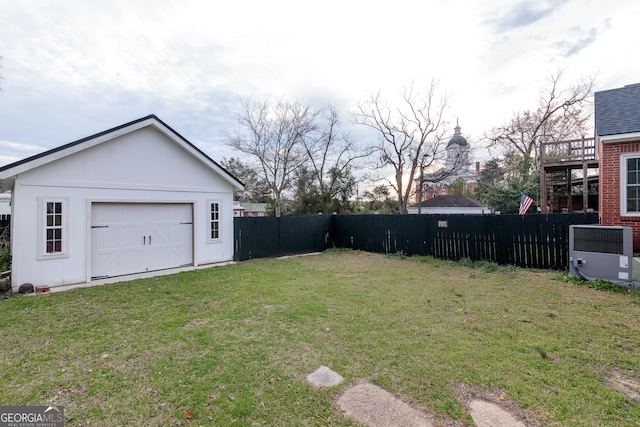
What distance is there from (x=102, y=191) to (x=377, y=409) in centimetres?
821

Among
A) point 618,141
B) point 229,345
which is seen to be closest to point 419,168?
point 618,141

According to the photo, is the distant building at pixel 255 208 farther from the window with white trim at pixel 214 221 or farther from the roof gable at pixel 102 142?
the roof gable at pixel 102 142

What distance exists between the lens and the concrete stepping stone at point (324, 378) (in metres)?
2.82

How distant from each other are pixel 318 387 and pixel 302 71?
11.8 m

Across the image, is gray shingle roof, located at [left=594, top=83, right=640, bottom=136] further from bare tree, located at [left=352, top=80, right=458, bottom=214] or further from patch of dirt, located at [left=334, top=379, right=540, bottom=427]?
bare tree, located at [left=352, top=80, right=458, bottom=214]

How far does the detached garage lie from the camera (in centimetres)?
654

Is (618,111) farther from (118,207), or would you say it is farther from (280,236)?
(118,207)

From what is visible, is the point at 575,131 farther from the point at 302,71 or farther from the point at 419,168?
the point at 302,71

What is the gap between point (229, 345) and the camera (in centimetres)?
366

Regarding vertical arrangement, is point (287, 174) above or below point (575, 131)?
below

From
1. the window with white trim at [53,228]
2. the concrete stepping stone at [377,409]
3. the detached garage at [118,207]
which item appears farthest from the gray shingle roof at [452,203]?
the concrete stepping stone at [377,409]

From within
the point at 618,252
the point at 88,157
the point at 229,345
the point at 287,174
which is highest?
the point at 287,174

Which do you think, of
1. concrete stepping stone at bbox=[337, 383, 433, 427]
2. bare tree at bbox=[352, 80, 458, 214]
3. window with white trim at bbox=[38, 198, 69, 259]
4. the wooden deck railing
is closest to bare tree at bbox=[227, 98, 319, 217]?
bare tree at bbox=[352, 80, 458, 214]

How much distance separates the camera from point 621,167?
742cm
